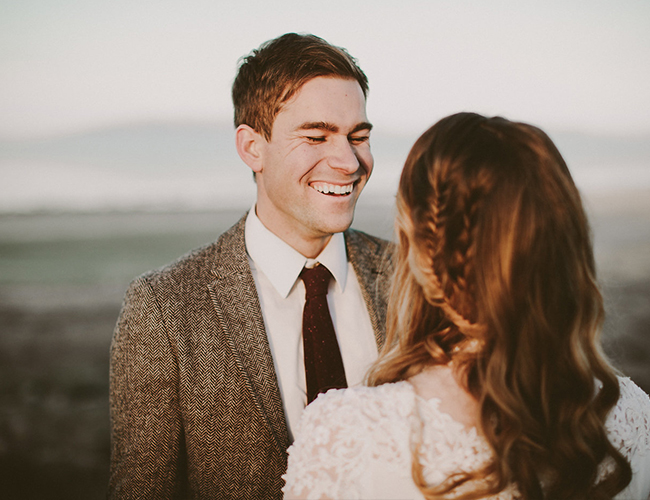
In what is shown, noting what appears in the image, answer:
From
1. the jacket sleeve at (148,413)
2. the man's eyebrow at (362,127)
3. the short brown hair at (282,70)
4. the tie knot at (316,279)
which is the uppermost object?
the short brown hair at (282,70)

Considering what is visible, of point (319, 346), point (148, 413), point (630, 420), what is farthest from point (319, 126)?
point (630, 420)

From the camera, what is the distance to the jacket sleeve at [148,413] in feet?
6.46

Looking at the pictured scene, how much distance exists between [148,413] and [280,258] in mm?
846

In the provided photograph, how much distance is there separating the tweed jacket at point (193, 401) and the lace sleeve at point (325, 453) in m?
0.78

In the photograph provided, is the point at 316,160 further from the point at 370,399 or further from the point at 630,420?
the point at 630,420

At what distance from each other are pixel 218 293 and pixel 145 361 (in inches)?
15.5

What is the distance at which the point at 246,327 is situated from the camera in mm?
2102

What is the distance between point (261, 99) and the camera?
8.00 ft

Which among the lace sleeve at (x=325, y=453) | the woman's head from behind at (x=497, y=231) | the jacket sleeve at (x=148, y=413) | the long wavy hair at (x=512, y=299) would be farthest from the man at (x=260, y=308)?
the woman's head from behind at (x=497, y=231)

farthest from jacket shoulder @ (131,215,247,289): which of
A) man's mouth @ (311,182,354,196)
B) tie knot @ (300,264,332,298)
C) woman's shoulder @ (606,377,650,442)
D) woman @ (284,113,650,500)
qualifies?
woman's shoulder @ (606,377,650,442)

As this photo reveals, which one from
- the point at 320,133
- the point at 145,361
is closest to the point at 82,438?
the point at 145,361

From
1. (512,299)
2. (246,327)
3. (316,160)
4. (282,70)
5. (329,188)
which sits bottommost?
(246,327)

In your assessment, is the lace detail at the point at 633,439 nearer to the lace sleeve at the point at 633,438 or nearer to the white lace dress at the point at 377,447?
the lace sleeve at the point at 633,438

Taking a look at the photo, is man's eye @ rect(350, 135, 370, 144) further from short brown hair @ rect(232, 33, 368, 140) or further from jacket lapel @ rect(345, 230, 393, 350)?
jacket lapel @ rect(345, 230, 393, 350)
